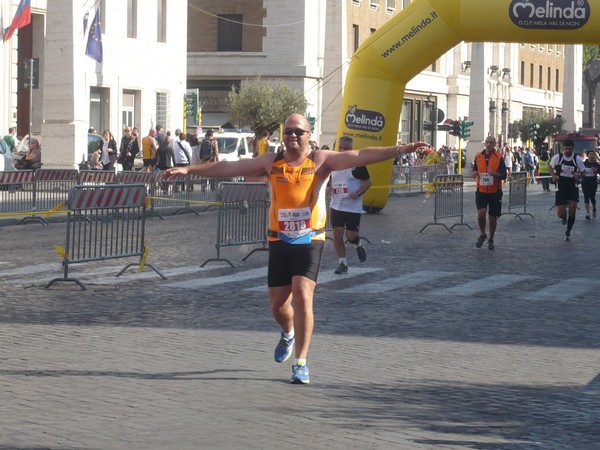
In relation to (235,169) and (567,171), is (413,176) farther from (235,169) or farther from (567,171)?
(235,169)

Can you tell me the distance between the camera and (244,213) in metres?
19.1

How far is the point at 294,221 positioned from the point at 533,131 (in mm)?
72321

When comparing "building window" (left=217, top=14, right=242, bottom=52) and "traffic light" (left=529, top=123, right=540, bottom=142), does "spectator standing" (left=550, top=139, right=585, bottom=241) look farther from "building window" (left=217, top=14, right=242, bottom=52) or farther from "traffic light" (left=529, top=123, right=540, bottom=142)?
"traffic light" (left=529, top=123, right=540, bottom=142)

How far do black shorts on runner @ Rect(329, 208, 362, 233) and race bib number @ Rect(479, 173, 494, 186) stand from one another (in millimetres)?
4087

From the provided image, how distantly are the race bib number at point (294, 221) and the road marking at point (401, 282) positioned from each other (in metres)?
5.54

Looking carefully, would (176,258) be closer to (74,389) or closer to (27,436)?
(74,389)

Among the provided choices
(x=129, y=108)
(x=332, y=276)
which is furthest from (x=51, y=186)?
(x=129, y=108)

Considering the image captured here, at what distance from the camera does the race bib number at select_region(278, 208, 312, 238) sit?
9453mm

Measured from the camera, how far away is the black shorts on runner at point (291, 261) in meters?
9.41

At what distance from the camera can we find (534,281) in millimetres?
16625

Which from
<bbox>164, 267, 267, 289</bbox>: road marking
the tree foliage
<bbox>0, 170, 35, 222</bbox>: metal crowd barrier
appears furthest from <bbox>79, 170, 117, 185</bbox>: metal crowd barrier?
the tree foliage

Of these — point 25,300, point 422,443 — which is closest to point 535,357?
point 422,443

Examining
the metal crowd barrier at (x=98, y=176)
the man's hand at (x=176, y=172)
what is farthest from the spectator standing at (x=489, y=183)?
the man's hand at (x=176, y=172)

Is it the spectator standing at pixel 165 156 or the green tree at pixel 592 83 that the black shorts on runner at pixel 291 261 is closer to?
the spectator standing at pixel 165 156
